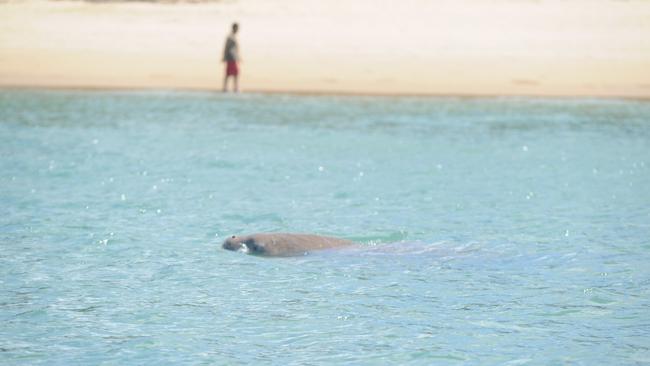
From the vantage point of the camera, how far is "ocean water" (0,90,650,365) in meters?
6.88

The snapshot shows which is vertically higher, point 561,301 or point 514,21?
point 514,21

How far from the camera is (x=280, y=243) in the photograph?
9.40 metres

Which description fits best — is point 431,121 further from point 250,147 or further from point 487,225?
point 487,225

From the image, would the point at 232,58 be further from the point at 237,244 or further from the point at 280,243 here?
the point at 280,243

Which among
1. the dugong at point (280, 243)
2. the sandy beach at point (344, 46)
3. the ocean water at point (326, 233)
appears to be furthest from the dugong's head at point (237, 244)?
the sandy beach at point (344, 46)

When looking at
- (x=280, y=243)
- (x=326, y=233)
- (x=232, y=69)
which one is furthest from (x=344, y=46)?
(x=280, y=243)

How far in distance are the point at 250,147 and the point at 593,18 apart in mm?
14284

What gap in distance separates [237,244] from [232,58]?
15.1 m

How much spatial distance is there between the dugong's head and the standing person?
14.8m

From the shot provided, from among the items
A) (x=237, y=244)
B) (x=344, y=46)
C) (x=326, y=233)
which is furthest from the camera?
(x=344, y=46)

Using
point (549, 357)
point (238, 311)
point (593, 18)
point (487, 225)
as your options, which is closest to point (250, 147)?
point (487, 225)

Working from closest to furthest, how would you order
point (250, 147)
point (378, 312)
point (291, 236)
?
point (378, 312) < point (291, 236) < point (250, 147)

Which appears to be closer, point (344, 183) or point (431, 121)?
point (344, 183)

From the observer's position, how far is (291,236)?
954cm
